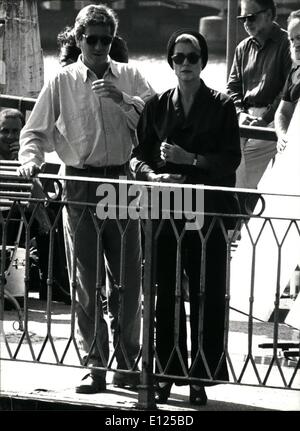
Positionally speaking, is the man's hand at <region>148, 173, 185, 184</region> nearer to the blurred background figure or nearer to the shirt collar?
the shirt collar

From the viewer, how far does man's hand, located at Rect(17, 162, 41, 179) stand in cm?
708

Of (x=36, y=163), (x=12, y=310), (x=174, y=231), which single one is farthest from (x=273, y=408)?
(x=12, y=310)

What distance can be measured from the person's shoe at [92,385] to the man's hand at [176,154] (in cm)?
123

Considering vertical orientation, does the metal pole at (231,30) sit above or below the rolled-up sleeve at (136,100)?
above

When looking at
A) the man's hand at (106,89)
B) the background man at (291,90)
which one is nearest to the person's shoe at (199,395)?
the man's hand at (106,89)

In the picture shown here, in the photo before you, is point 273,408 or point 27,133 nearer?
point 273,408

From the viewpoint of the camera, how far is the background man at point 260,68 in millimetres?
9898

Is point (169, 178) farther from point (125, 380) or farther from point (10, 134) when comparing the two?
point (10, 134)

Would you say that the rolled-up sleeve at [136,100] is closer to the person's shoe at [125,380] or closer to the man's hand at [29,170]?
the man's hand at [29,170]

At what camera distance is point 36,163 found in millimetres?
7223

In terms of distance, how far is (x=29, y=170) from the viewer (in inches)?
279

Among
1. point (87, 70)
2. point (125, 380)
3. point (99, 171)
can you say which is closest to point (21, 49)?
point (87, 70)

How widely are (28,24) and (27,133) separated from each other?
7.20 meters
